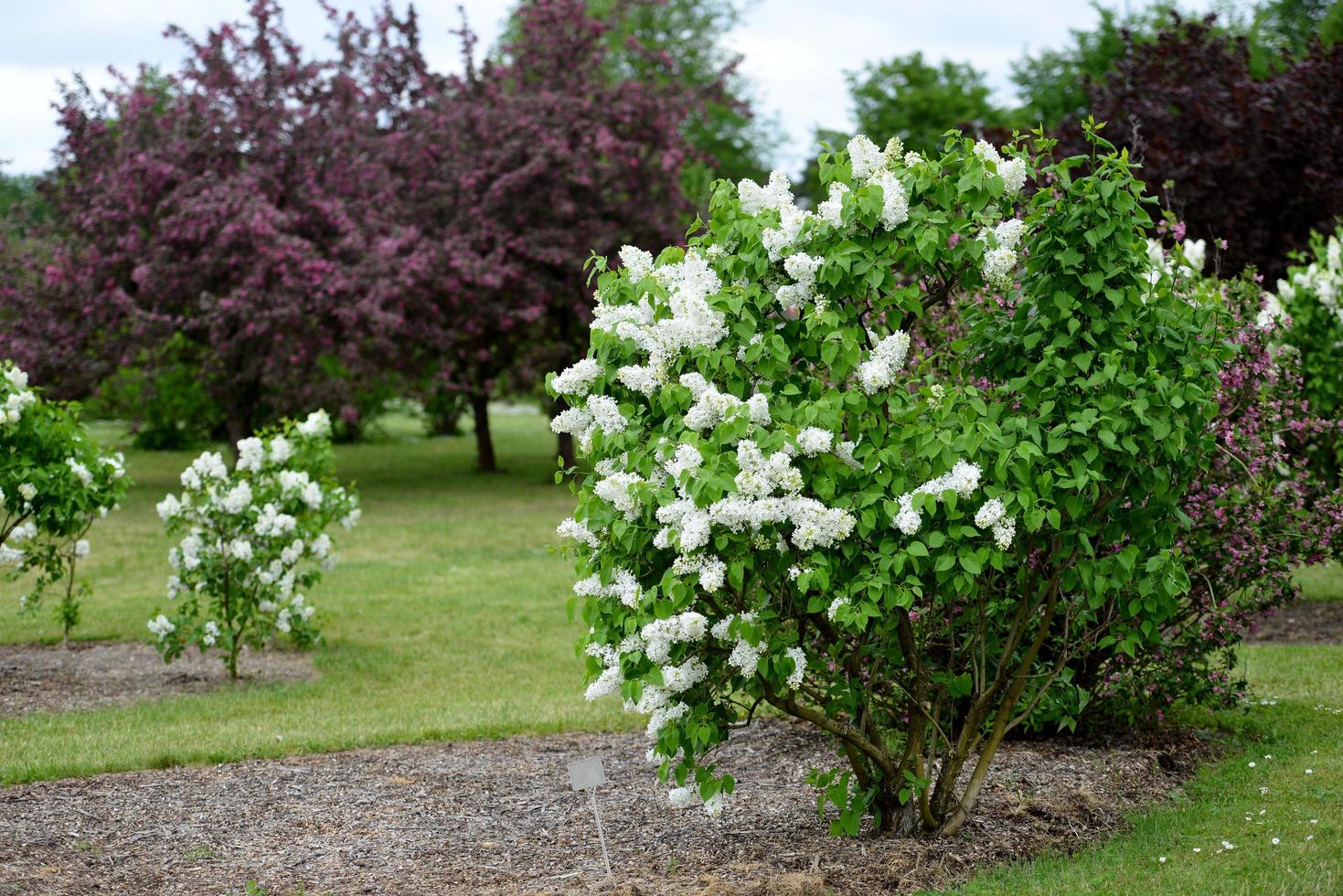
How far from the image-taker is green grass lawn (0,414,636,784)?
6.29 m

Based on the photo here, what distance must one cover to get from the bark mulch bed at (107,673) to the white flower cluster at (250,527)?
0.33 m

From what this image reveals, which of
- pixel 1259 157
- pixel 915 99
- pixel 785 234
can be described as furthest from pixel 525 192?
pixel 915 99

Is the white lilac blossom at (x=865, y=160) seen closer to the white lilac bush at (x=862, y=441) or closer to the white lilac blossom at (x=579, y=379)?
the white lilac bush at (x=862, y=441)

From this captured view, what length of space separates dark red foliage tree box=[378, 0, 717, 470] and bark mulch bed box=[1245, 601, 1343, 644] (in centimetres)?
1030

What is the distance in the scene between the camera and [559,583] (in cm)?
1130

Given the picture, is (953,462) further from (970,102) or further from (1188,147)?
(970,102)

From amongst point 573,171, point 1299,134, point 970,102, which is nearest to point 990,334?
point 1299,134

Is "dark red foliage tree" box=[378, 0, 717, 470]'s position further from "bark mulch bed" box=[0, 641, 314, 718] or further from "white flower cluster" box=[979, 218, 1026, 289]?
"white flower cluster" box=[979, 218, 1026, 289]

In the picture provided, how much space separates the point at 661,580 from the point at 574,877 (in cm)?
120

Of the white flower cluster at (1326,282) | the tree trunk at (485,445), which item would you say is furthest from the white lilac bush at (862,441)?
the tree trunk at (485,445)

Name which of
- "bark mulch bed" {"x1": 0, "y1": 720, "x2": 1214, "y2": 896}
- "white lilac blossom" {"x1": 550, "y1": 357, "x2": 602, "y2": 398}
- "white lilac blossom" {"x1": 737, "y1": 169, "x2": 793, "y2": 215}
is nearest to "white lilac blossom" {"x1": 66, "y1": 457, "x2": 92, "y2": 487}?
"bark mulch bed" {"x1": 0, "y1": 720, "x2": 1214, "y2": 896}

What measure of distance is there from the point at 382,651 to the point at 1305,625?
6.29m

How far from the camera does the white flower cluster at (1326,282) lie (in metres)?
8.72

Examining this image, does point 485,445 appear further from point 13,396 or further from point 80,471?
point 13,396
